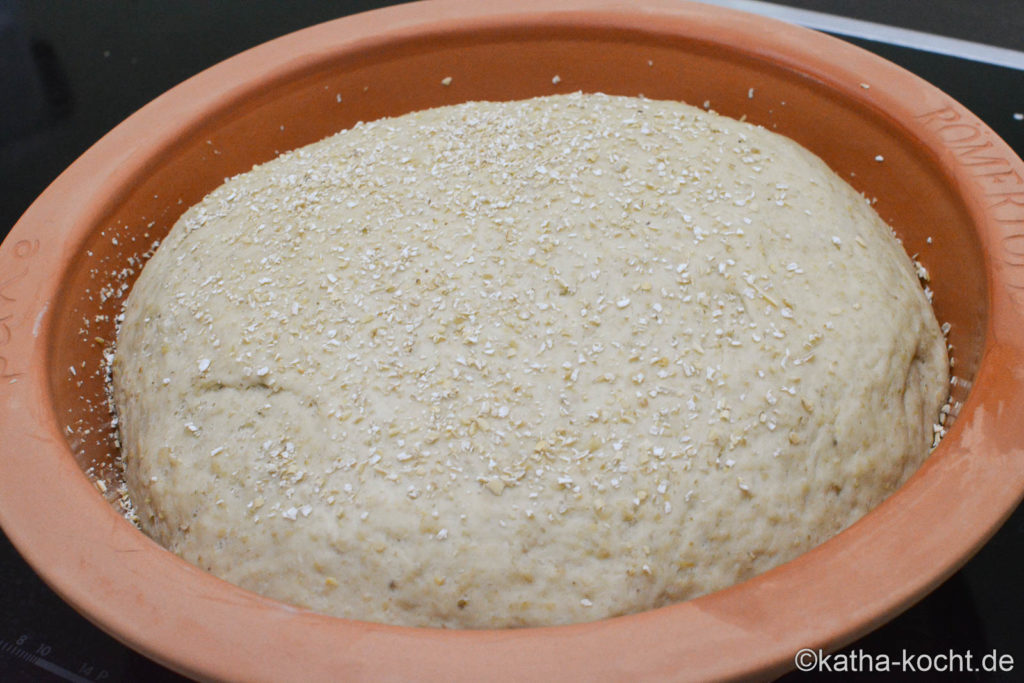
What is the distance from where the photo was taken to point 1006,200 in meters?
1.09

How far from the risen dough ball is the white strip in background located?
99 centimetres

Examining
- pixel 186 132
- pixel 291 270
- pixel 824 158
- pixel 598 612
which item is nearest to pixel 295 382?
pixel 291 270

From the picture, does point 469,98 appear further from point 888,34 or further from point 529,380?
point 888,34

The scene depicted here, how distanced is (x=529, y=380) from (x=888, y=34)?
5.16 feet

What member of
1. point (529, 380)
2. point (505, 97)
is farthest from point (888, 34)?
point (529, 380)

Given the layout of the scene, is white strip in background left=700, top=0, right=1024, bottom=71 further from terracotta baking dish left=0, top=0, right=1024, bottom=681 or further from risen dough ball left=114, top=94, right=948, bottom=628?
risen dough ball left=114, top=94, right=948, bottom=628

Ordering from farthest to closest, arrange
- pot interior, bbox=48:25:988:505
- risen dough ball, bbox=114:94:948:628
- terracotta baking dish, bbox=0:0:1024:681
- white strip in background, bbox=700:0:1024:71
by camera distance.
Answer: white strip in background, bbox=700:0:1024:71 → pot interior, bbox=48:25:988:505 → risen dough ball, bbox=114:94:948:628 → terracotta baking dish, bbox=0:0:1024:681

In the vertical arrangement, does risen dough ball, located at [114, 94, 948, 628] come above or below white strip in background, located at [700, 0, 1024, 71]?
below

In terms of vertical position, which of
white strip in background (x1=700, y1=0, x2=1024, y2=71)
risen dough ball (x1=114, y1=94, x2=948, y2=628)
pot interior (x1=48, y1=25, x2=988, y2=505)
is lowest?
risen dough ball (x1=114, y1=94, x2=948, y2=628)

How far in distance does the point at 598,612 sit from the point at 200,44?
198 cm

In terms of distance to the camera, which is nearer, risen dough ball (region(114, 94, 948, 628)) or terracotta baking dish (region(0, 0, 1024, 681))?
terracotta baking dish (region(0, 0, 1024, 681))

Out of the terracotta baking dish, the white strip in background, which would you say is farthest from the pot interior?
the white strip in background

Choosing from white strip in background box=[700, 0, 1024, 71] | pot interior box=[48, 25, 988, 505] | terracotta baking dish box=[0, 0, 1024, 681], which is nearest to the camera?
terracotta baking dish box=[0, 0, 1024, 681]

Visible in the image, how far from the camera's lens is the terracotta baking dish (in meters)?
0.76
